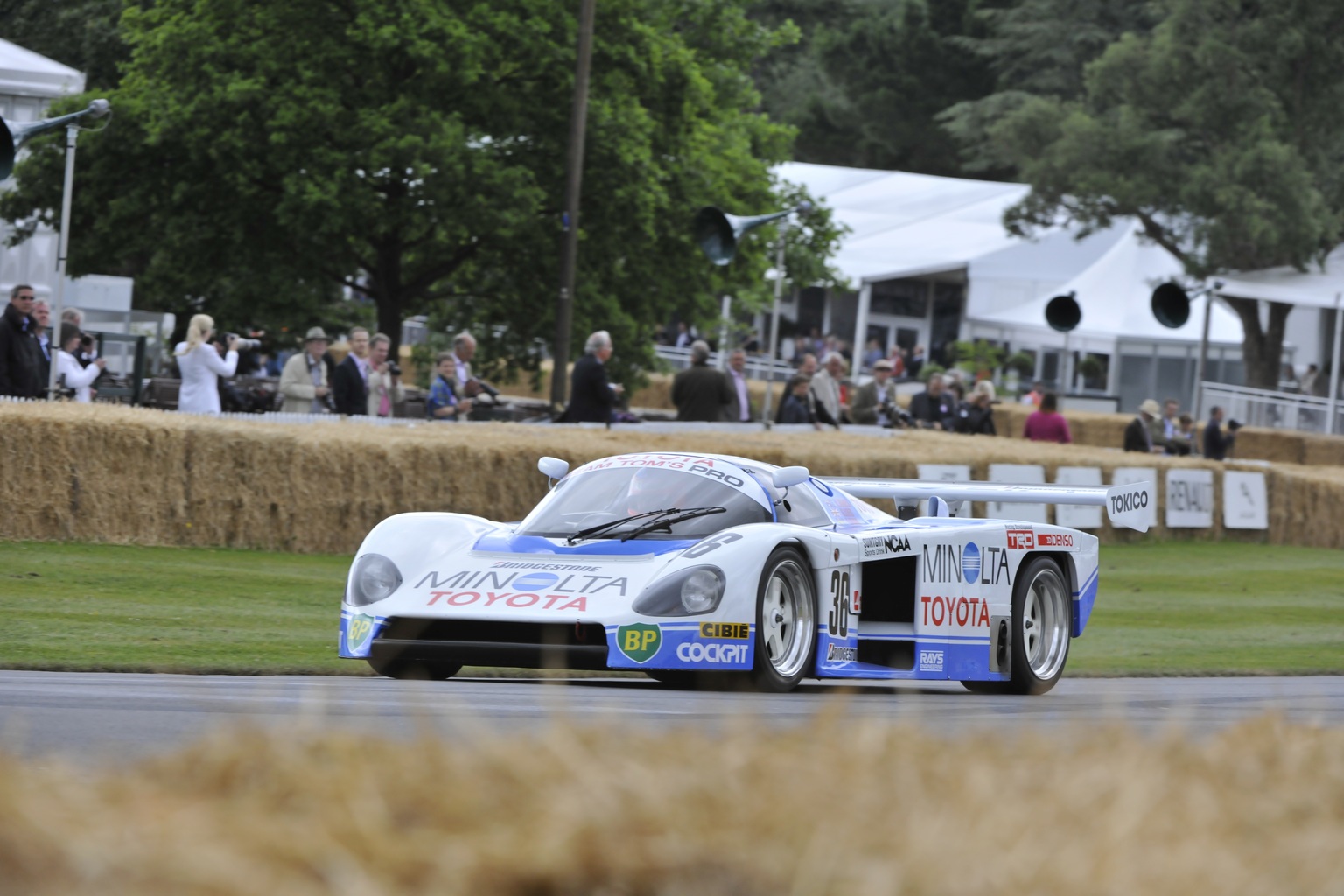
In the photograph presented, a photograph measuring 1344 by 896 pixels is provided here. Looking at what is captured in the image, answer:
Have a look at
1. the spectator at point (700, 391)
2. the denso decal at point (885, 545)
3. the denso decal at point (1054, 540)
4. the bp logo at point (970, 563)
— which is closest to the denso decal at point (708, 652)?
the denso decal at point (885, 545)

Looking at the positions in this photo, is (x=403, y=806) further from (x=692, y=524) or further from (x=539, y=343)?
(x=539, y=343)

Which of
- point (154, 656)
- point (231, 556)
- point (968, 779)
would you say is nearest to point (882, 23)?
point (231, 556)

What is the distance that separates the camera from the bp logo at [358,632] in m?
9.46

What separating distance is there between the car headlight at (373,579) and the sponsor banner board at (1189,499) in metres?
17.9

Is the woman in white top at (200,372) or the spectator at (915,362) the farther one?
the spectator at (915,362)

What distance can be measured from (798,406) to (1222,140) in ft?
86.0

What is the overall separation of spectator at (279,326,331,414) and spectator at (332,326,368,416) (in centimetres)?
37

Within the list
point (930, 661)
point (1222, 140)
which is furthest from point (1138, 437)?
point (1222, 140)

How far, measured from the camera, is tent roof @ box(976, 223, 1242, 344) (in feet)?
155

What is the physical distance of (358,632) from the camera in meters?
9.51

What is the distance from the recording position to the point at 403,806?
245 centimetres

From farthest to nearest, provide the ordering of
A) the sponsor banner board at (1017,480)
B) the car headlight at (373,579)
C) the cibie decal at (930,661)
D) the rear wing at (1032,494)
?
the sponsor banner board at (1017,480), the rear wing at (1032,494), the cibie decal at (930,661), the car headlight at (373,579)

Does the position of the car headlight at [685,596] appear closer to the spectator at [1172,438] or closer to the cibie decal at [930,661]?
the cibie decal at [930,661]

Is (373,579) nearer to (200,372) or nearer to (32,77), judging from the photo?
(200,372)
